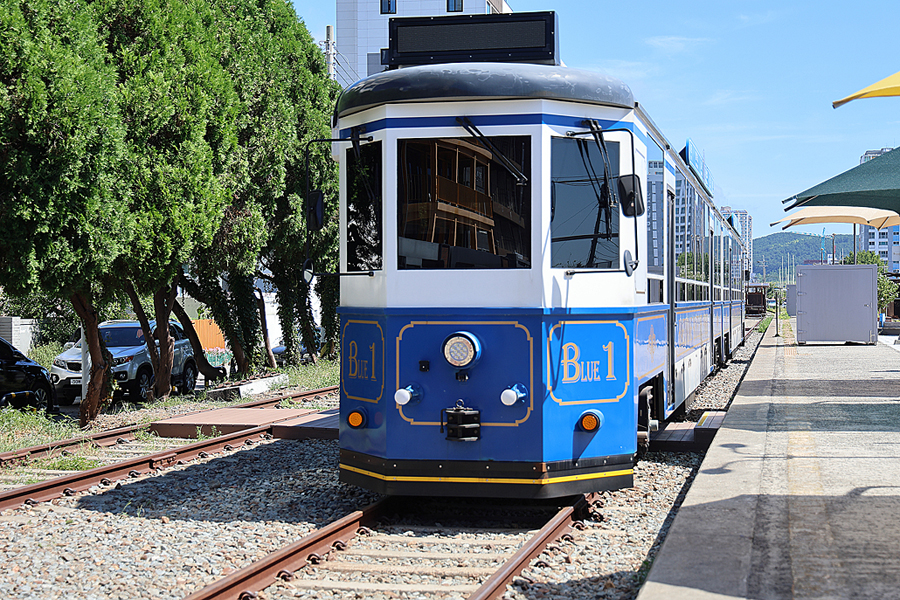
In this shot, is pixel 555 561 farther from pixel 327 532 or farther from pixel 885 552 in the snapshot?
pixel 885 552

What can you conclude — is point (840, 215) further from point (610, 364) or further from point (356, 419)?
point (356, 419)

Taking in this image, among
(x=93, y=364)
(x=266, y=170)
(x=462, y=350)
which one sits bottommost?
(x=93, y=364)

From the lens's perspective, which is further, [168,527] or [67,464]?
[67,464]

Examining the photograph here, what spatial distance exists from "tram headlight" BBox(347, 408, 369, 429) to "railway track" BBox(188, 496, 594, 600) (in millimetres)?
609

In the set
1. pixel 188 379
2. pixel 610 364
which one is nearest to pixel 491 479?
pixel 610 364

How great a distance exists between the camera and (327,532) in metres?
5.79

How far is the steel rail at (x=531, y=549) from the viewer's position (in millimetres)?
4688

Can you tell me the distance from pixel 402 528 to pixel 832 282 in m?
22.9

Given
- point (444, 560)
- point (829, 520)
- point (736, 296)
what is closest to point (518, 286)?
point (444, 560)

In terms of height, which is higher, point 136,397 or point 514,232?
point 514,232

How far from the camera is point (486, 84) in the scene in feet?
20.8

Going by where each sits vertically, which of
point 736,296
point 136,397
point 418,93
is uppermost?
point 418,93

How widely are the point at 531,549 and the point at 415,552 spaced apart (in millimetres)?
796

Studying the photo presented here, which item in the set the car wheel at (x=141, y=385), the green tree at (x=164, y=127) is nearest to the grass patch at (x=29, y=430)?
the green tree at (x=164, y=127)
